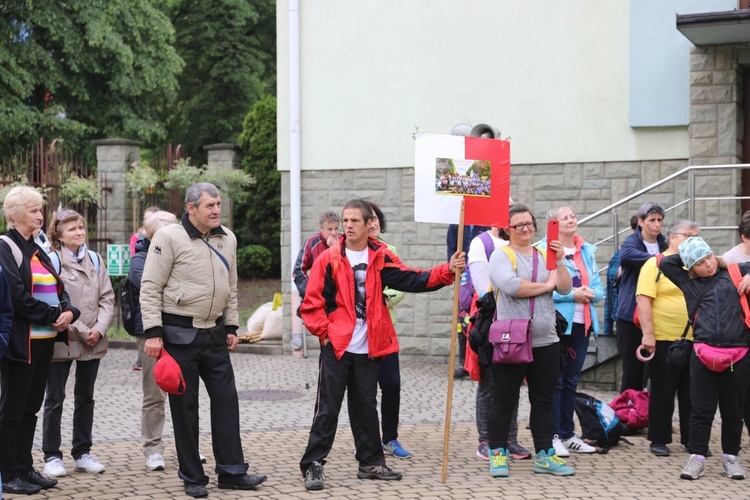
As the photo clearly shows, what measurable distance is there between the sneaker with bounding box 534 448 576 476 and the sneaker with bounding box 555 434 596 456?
80 centimetres

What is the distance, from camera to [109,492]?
6883 millimetres

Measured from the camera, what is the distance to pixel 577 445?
27.1 ft

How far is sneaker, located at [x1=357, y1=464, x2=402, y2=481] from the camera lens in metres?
7.20

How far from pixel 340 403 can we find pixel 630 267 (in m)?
3.06

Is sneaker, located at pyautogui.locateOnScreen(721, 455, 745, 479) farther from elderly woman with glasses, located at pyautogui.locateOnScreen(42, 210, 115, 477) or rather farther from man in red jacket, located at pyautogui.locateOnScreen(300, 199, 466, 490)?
elderly woman with glasses, located at pyautogui.locateOnScreen(42, 210, 115, 477)

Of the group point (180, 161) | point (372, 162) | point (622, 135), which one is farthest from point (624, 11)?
point (180, 161)

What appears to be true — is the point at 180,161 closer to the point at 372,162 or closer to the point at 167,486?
the point at 372,162

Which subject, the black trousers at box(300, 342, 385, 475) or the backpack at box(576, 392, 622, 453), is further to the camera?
the backpack at box(576, 392, 622, 453)

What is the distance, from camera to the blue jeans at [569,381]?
820 cm

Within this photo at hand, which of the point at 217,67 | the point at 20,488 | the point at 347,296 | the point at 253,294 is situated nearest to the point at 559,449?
the point at 347,296

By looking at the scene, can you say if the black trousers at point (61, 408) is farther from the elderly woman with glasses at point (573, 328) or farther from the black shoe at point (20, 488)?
the elderly woman with glasses at point (573, 328)

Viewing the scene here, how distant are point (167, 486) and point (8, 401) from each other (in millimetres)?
1160

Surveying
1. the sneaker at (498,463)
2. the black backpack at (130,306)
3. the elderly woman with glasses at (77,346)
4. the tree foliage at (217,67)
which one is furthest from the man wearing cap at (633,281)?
the tree foliage at (217,67)

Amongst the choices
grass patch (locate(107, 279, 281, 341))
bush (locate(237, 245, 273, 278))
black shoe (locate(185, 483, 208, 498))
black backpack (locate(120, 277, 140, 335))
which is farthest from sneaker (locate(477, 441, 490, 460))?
bush (locate(237, 245, 273, 278))
